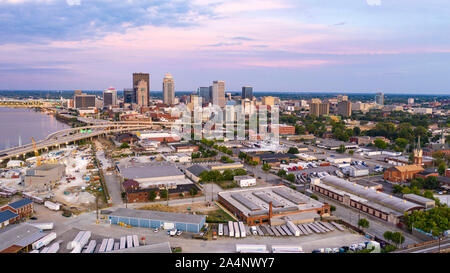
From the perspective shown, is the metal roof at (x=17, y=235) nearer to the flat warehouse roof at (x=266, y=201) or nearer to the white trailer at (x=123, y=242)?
the white trailer at (x=123, y=242)

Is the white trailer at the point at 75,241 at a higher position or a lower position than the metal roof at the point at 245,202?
lower

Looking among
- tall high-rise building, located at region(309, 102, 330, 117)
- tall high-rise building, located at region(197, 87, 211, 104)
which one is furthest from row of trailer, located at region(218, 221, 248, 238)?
tall high-rise building, located at region(197, 87, 211, 104)

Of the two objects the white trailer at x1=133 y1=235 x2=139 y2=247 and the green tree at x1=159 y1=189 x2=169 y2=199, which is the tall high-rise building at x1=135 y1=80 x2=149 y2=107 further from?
the white trailer at x1=133 y1=235 x2=139 y2=247

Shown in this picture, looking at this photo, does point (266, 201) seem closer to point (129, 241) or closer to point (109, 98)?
point (129, 241)

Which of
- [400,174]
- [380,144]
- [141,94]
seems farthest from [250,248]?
[141,94]

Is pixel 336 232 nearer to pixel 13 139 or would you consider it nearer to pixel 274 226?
pixel 274 226

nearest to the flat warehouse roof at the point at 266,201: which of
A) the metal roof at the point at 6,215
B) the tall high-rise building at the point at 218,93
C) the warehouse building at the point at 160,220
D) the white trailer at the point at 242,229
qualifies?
the white trailer at the point at 242,229
